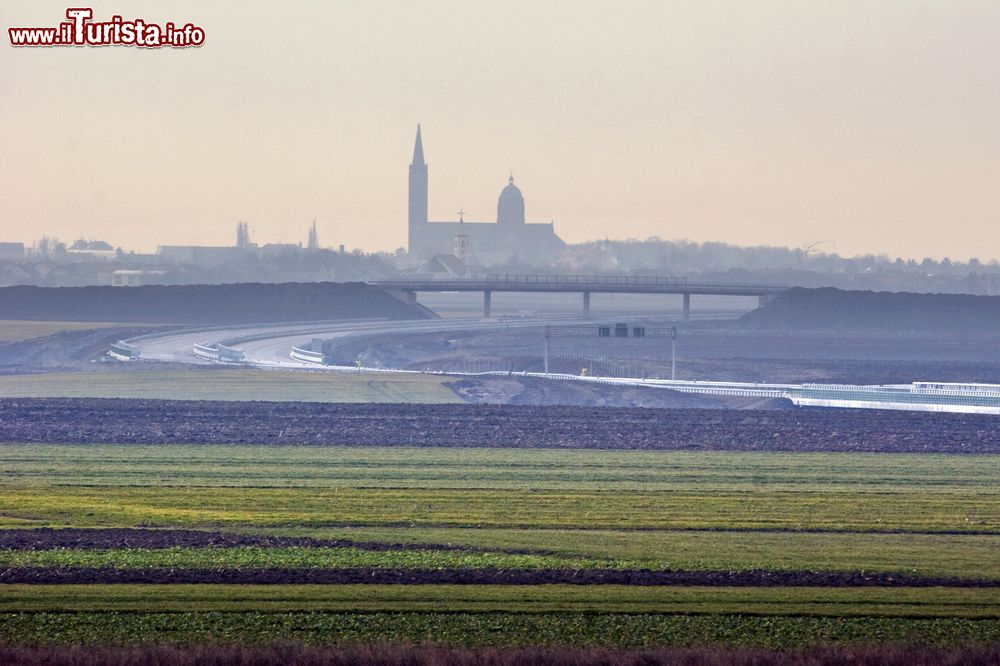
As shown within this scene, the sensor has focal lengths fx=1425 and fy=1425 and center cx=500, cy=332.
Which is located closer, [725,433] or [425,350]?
[725,433]

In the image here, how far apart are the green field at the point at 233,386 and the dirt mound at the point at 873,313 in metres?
66.5

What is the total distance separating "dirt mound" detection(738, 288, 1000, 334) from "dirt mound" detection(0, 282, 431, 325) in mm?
33671

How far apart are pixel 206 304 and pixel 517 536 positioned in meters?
103

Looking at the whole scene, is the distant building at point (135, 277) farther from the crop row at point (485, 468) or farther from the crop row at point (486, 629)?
the crop row at point (486, 629)

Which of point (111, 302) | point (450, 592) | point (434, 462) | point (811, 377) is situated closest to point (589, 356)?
point (811, 377)

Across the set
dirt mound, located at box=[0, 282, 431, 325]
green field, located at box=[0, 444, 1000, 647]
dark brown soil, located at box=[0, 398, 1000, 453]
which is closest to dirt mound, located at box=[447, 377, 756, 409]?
dark brown soil, located at box=[0, 398, 1000, 453]

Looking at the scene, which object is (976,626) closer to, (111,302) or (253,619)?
(253,619)

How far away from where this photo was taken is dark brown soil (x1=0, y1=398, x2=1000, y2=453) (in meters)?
48.2

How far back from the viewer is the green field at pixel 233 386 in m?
65.4

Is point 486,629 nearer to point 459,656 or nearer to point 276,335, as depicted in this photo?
point 459,656

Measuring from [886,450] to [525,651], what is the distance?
28.6m

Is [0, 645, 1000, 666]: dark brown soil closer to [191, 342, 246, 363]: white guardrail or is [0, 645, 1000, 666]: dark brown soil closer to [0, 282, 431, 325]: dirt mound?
[191, 342, 246, 363]: white guardrail

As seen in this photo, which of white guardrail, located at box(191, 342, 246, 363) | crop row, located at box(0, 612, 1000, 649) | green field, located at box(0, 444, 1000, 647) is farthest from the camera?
white guardrail, located at box(191, 342, 246, 363)

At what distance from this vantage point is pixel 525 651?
21.4 m
